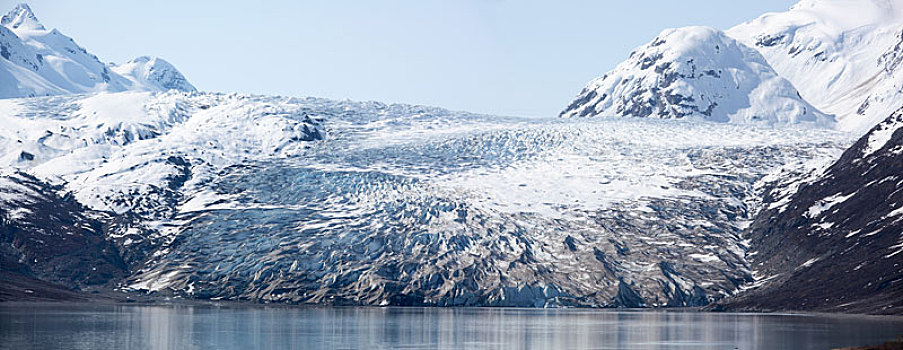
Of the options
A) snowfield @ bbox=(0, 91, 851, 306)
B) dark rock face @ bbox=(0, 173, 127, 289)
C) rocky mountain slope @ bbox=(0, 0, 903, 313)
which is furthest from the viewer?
dark rock face @ bbox=(0, 173, 127, 289)

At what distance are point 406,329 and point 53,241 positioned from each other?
244 feet

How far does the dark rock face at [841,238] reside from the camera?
12269 cm

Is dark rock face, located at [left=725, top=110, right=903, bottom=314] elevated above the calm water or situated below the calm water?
above

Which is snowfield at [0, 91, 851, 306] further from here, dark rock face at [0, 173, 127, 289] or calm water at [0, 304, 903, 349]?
calm water at [0, 304, 903, 349]

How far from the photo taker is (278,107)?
199375mm

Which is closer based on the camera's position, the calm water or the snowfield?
the calm water

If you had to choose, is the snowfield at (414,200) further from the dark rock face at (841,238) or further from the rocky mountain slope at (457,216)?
the dark rock face at (841,238)

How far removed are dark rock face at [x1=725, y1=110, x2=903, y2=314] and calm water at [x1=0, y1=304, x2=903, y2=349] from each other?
11.8 metres

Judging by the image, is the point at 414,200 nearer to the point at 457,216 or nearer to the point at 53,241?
the point at 457,216

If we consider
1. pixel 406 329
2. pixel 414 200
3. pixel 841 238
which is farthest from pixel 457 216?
pixel 406 329

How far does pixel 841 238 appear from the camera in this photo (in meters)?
140

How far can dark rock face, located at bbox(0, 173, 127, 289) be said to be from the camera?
143500 millimetres

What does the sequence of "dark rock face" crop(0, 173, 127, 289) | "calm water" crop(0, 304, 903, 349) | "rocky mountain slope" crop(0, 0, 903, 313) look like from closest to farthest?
"calm water" crop(0, 304, 903, 349) → "rocky mountain slope" crop(0, 0, 903, 313) → "dark rock face" crop(0, 173, 127, 289)

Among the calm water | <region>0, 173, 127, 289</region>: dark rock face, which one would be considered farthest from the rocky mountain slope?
the calm water
